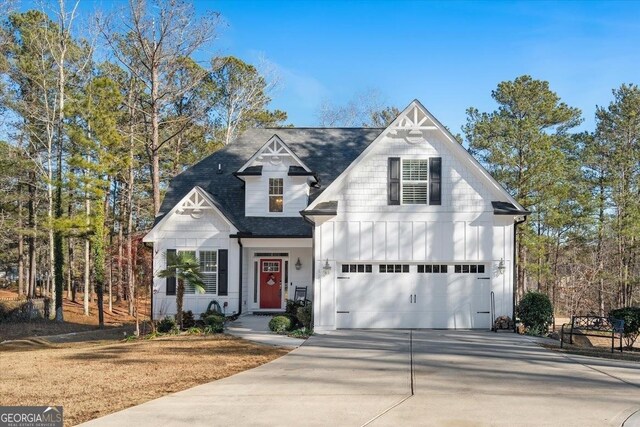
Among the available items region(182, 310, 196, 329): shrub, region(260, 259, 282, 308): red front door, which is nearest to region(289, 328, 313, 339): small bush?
region(182, 310, 196, 329): shrub

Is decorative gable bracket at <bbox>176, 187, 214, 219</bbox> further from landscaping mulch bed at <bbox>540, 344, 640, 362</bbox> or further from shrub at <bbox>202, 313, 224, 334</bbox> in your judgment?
landscaping mulch bed at <bbox>540, 344, 640, 362</bbox>

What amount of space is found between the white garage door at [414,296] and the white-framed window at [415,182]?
81.9 inches

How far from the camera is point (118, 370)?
1131 cm

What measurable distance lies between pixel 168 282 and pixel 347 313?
712cm

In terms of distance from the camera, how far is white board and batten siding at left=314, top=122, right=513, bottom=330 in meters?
17.8

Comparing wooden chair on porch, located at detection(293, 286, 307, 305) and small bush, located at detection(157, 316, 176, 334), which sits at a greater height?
wooden chair on porch, located at detection(293, 286, 307, 305)

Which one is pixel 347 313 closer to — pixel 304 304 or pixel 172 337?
pixel 304 304

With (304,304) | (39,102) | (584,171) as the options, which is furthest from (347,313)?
(584,171)

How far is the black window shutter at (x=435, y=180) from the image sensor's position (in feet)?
58.6

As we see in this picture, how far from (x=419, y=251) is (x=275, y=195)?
6.87 meters

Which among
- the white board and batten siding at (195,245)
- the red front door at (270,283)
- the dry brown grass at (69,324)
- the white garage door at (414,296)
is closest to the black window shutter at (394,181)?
the white garage door at (414,296)

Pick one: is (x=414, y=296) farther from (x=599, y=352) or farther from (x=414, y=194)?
(x=599, y=352)

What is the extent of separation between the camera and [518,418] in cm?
748

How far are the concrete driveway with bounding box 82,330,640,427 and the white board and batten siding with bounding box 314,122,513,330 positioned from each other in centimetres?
404
